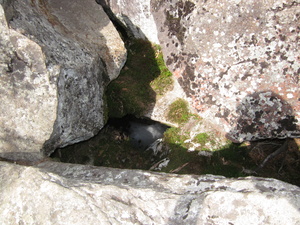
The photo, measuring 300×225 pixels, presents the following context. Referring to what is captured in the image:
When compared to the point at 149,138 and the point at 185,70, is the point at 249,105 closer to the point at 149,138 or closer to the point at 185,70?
the point at 185,70

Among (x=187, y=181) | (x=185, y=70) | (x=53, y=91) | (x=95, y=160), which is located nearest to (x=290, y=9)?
(x=185, y=70)

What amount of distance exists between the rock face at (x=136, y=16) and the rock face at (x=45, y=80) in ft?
3.97

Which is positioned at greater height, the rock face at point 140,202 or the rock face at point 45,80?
the rock face at point 45,80

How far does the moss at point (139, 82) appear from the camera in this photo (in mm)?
7254

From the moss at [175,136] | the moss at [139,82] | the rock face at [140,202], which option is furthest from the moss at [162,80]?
the rock face at [140,202]

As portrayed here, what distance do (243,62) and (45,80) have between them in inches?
170

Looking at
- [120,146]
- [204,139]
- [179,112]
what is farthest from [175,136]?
[120,146]

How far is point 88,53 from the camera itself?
6023mm

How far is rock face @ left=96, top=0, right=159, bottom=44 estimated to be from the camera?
673 centimetres

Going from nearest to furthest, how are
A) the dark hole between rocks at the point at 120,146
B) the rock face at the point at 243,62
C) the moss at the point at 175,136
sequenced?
the rock face at the point at 243,62 → the moss at the point at 175,136 → the dark hole between rocks at the point at 120,146

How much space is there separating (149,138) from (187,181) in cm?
324

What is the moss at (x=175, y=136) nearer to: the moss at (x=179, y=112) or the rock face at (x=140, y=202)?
the moss at (x=179, y=112)

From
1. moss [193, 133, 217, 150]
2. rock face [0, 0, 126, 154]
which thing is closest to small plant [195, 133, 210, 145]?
moss [193, 133, 217, 150]

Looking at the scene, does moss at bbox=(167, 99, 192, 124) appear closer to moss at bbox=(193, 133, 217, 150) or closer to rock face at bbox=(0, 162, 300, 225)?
moss at bbox=(193, 133, 217, 150)
